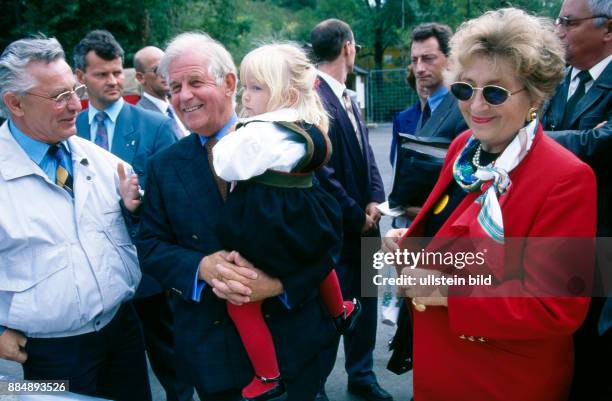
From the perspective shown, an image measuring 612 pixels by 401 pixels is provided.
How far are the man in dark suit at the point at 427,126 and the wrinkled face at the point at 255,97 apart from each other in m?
A: 0.73

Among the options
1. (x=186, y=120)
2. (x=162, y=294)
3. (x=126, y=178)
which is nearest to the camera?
(x=186, y=120)

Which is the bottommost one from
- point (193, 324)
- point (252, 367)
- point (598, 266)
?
point (252, 367)

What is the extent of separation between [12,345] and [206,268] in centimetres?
95

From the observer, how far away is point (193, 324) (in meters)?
2.29

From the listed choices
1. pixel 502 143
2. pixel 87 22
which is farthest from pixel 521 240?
pixel 87 22

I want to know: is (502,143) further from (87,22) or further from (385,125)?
(385,125)

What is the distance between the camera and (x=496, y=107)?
190 centimetres

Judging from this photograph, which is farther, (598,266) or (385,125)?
(385,125)

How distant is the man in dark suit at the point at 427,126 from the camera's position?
2629mm

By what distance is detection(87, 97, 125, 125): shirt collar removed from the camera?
12.8 feet

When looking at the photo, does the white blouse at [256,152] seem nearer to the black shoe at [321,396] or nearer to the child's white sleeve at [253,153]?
the child's white sleeve at [253,153]

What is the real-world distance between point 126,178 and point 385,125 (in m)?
25.8

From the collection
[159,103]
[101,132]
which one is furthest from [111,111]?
[159,103]

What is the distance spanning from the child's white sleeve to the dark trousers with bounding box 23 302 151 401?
44.5 inches
